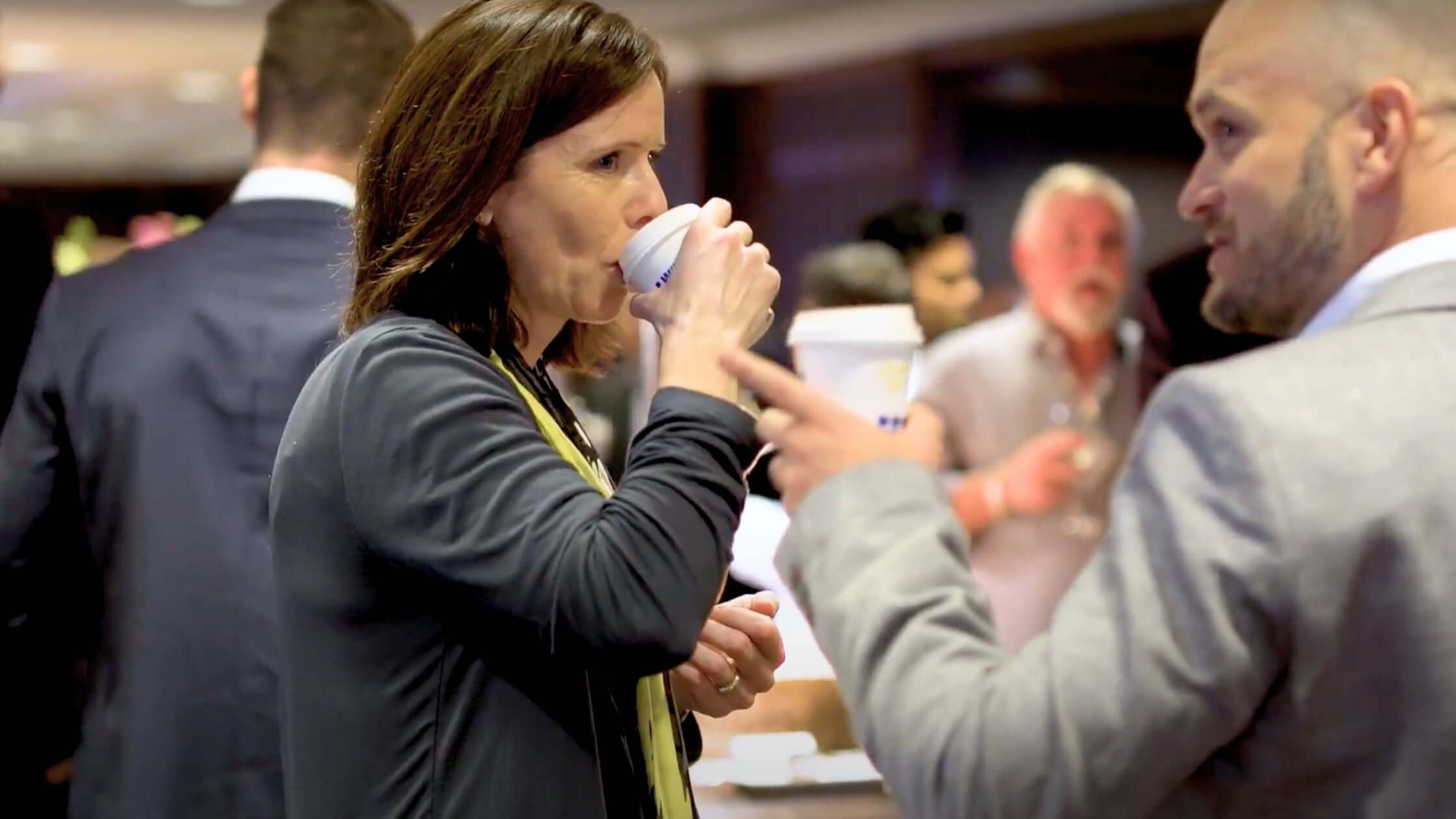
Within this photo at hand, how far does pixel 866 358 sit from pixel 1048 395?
116 inches

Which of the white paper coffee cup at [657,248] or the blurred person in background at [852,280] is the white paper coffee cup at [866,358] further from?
the blurred person in background at [852,280]

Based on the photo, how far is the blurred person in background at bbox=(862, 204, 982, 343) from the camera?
4168 mm

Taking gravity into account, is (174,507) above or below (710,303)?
below

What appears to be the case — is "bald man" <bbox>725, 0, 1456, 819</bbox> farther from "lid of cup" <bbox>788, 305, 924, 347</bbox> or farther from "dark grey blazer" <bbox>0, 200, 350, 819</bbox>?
"dark grey blazer" <bbox>0, 200, 350, 819</bbox>

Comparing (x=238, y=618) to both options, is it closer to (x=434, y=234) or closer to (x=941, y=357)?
(x=434, y=234)

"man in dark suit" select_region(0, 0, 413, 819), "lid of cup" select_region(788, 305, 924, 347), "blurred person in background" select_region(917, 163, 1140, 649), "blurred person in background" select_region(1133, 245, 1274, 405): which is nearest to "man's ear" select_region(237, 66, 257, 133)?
"man in dark suit" select_region(0, 0, 413, 819)

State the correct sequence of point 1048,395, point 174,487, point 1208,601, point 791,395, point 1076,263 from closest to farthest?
1. point 1208,601
2. point 791,395
3. point 174,487
4. point 1048,395
5. point 1076,263

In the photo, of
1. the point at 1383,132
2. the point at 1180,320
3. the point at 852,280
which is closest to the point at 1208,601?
the point at 1383,132

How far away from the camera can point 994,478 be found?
3633 mm

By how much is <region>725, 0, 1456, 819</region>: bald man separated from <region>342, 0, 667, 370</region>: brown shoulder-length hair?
281 mm

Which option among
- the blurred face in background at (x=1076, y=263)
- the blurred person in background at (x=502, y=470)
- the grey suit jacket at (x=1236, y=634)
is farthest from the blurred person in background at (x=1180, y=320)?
the grey suit jacket at (x=1236, y=634)

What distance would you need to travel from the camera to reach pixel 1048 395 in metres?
3.93

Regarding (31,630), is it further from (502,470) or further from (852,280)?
(852,280)

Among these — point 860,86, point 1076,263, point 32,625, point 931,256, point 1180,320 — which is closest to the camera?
point 32,625
